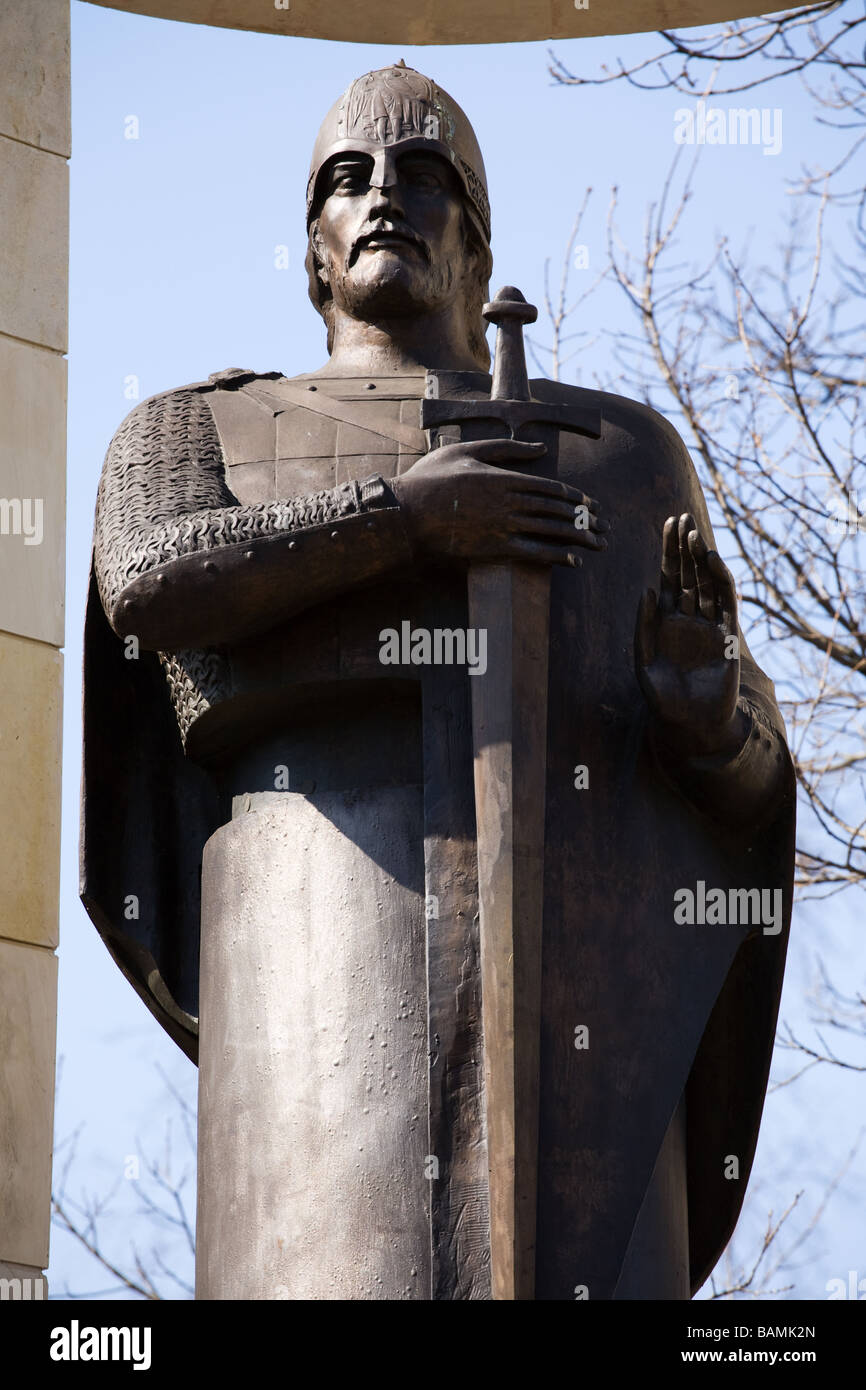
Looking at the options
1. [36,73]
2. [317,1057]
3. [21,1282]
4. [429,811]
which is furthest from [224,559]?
[36,73]

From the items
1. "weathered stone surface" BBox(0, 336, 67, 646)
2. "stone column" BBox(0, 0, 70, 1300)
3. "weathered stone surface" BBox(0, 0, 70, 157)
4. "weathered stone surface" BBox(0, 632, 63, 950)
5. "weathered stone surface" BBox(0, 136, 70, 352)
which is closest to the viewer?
"stone column" BBox(0, 0, 70, 1300)

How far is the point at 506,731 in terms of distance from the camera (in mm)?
6469

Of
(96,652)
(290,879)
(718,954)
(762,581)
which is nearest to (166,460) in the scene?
(96,652)

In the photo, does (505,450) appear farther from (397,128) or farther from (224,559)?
(397,128)

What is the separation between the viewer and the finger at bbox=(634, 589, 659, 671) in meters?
6.64

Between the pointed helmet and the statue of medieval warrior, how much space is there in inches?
0.4

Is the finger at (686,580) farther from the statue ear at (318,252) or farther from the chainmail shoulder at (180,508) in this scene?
the statue ear at (318,252)

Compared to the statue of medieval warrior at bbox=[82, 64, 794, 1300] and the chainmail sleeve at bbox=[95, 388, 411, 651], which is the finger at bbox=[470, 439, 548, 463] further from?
the chainmail sleeve at bbox=[95, 388, 411, 651]

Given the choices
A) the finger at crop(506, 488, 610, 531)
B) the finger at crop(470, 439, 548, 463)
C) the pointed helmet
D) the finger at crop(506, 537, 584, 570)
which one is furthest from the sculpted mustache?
the finger at crop(506, 537, 584, 570)

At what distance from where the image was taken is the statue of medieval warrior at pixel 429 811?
639 centimetres

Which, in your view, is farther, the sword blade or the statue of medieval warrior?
the statue of medieval warrior

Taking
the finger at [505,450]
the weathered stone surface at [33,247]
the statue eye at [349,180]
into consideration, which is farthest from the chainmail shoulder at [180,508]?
the weathered stone surface at [33,247]

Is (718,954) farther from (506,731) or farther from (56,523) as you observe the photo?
(56,523)

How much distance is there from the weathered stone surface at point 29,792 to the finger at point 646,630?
82.3 inches
